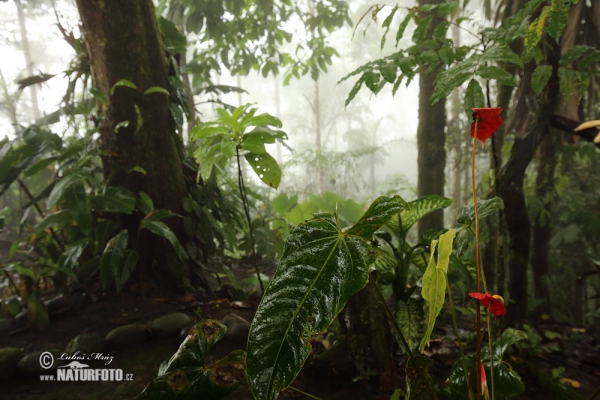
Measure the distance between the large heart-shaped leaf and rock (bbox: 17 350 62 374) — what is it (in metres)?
1.39

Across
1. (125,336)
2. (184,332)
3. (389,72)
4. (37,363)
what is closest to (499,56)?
(389,72)

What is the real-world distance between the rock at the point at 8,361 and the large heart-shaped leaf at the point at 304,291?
59.2 inches

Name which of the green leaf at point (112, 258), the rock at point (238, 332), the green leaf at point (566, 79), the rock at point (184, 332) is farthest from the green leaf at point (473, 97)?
the green leaf at point (112, 258)

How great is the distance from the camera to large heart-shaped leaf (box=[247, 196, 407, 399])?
0.49 m

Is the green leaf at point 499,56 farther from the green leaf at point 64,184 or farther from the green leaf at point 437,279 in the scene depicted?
the green leaf at point 64,184

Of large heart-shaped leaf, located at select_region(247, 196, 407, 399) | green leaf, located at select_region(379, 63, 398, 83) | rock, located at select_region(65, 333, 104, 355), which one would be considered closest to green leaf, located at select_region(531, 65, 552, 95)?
green leaf, located at select_region(379, 63, 398, 83)

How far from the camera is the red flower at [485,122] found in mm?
655

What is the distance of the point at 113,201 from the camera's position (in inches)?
68.7

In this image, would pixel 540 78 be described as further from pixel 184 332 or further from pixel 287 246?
pixel 184 332

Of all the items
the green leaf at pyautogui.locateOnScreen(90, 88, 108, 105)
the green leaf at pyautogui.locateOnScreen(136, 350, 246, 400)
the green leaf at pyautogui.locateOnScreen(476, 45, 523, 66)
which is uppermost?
the green leaf at pyautogui.locateOnScreen(90, 88, 108, 105)

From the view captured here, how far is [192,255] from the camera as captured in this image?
2.06 metres

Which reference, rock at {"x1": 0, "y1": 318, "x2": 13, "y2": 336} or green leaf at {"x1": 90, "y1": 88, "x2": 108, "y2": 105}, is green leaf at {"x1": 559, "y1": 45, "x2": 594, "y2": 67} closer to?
green leaf at {"x1": 90, "y1": 88, "x2": 108, "y2": 105}

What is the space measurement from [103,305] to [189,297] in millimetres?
480

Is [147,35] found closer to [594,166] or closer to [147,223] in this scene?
[147,223]
